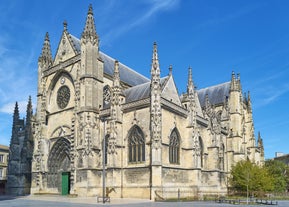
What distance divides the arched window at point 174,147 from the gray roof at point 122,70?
37.2 ft

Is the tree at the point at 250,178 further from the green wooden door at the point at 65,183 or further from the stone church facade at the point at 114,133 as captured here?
the green wooden door at the point at 65,183

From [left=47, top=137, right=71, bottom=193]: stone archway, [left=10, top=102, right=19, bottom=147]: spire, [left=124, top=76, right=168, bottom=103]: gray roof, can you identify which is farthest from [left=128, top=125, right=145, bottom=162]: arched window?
[left=10, top=102, right=19, bottom=147]: spire

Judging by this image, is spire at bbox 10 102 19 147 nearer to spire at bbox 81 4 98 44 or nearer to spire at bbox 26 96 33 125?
spire at bbox 26 96 33 125

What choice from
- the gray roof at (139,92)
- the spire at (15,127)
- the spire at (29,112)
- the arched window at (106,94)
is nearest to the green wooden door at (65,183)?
the arched window at (106,94)

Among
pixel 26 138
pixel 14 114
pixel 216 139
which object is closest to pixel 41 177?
pixel 26 138

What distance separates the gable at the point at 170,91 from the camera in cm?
3331

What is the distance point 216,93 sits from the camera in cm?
5278

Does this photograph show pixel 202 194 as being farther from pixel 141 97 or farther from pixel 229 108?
pixel 229 108

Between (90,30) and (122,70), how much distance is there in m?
9.46

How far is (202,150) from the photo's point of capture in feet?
122

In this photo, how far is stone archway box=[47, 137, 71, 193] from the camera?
35.7 meters

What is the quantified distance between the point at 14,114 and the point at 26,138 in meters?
6.16

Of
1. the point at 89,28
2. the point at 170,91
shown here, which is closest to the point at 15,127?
the point at 89,28

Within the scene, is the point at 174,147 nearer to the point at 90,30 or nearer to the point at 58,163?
the point at 58,163
